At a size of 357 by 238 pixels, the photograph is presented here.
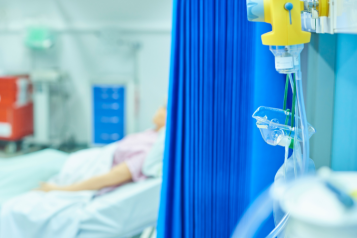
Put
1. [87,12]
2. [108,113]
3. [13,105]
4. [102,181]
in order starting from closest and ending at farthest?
[102,181]
[13,105]
[108,113]
[87,12]

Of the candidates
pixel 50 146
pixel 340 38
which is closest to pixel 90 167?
pixel 340 38

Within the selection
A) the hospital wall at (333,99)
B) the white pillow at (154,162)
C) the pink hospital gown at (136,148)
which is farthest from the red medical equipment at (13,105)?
the hospital wall at (333,99)

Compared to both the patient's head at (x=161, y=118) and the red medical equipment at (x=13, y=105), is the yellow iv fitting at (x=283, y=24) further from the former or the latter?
the red medical equipment at (x=13, y=105)

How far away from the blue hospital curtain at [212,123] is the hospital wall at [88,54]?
3196 mm

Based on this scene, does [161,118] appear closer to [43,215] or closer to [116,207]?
[116,207]

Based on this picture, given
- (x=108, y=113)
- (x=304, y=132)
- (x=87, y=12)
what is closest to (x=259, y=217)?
(x=304, y=132)

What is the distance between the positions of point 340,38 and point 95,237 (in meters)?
1.38

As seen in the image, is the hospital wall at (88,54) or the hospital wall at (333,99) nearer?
the hospital wall at (333,99)

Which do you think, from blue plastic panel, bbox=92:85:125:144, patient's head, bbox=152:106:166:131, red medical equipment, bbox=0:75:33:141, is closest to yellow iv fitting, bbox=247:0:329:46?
patient's head, bbox=152:106:166:131

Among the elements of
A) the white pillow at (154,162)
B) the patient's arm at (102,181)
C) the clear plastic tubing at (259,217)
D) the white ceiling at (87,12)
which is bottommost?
the patient's arm at (102,181)

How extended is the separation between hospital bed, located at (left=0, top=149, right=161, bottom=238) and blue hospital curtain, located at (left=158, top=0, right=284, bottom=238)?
81 centimetres

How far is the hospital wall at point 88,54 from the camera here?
13.3 ft

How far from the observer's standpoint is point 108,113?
392 centimetres

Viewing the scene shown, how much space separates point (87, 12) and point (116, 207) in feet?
10.6
